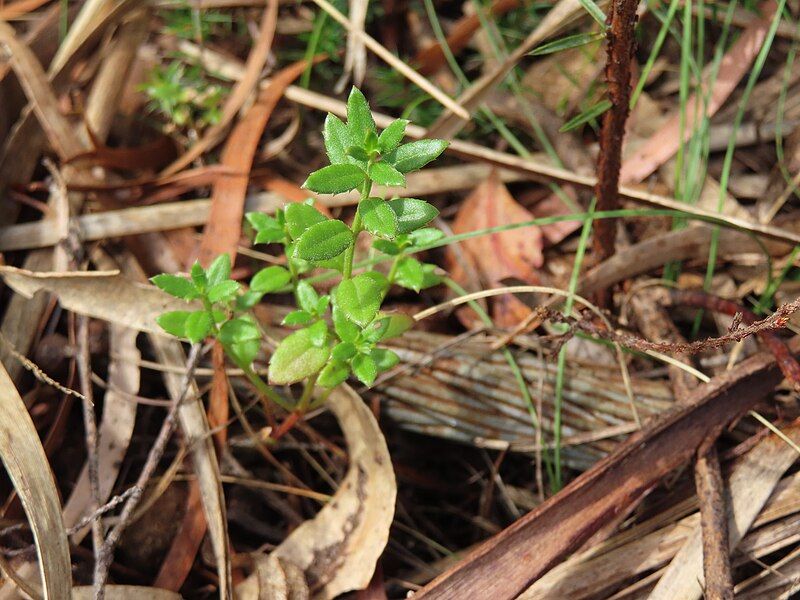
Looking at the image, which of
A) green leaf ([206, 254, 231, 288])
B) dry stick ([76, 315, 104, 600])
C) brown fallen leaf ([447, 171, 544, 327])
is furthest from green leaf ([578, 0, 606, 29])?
dry stick ([76, 315, 104, 600])

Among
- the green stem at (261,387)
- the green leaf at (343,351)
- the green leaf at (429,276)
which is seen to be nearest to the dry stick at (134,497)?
the green stem at (261,387)

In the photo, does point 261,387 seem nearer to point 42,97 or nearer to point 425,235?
point 425,235

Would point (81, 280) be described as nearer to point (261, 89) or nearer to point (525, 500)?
point (261, 89)

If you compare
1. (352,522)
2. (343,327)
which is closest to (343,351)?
(343,327)

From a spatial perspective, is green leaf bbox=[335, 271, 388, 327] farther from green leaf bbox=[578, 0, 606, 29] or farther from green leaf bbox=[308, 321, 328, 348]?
green leaf bbox=[578, 0, 606, 29]

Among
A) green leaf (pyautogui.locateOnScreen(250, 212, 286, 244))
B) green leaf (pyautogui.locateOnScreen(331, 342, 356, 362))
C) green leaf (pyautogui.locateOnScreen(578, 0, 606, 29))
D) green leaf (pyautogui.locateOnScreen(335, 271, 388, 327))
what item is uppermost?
green leaf (pyautogui.locateOnScreen(578, 0, 606, 29))
